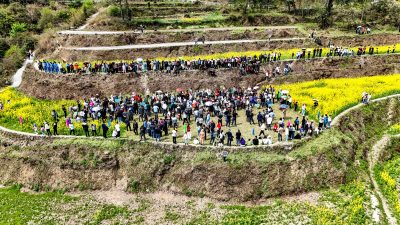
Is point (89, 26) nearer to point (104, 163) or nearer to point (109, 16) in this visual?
point (109, 16)

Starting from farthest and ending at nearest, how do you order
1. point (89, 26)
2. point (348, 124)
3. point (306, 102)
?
point (89, 26) < point (306, 102) < point (348, 124)

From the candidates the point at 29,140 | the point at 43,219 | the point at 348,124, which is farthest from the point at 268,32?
the point at 43,219

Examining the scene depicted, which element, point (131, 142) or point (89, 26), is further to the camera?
point (89, 26)

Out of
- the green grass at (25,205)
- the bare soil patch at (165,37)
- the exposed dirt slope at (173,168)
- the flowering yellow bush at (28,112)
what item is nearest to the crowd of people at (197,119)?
the flowering yellow bush at (28,112)

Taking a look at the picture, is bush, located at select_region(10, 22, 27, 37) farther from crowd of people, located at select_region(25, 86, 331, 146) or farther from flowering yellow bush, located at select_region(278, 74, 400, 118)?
flowering yellow bush, located at select_region(278, 74, 400, 118)

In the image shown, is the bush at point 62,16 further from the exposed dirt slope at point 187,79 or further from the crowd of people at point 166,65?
the exposed dirt slope at point 187,79

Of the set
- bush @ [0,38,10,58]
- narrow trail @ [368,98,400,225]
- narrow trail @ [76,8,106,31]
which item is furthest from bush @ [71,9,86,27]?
narrow trail @ [368,98,400,225]

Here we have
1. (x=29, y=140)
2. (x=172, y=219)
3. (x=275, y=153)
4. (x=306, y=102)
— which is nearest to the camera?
(x=172, y=219)

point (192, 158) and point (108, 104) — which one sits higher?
point (108, 104)
